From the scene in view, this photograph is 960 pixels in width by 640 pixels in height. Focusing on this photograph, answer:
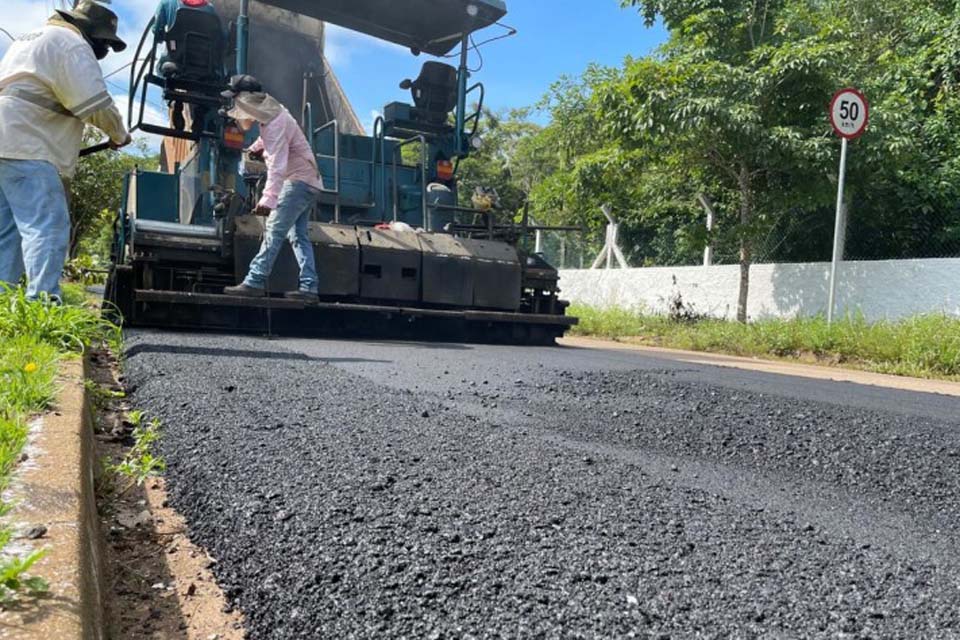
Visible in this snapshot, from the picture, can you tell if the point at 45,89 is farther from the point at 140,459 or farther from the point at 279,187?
the point at 140,459

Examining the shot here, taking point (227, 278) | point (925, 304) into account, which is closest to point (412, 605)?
point (227, 278)

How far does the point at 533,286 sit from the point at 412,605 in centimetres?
658

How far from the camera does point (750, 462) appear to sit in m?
2.92

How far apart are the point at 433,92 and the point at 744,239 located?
18.8 feet

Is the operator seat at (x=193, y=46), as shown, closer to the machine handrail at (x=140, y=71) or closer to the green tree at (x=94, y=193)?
the machine handrail at (x=140, y=71)

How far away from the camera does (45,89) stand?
4.13 meters

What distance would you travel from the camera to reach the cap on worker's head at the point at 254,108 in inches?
230

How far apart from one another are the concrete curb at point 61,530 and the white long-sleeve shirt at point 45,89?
2.41 m

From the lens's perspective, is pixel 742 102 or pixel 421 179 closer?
pixel 421 179

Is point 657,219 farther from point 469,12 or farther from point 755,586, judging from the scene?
point 755,586

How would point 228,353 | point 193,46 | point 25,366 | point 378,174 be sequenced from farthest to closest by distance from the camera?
point 378,174, point 193,46, point 228,353, point 25,366

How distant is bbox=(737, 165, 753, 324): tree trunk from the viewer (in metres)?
11.2

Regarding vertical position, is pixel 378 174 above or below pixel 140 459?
above

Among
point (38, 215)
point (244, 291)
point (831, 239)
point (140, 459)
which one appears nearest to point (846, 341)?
point (831, 239)
